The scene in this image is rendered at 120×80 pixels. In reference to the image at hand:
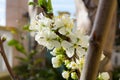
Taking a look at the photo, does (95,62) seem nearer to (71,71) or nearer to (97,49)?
(97,49)

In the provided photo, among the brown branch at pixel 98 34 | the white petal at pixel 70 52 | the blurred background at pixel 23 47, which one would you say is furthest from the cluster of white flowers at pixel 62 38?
the blurred background at pixel 23 47

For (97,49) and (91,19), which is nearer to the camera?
(97,49)

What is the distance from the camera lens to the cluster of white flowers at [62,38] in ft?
1.28

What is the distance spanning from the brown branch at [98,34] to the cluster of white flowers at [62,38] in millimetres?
114

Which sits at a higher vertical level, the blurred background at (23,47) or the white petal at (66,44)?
the white petal at (66,44)

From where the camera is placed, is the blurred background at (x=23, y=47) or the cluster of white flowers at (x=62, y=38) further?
the blurred background at (x=23, y=47)

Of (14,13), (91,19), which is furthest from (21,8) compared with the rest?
(91,19)

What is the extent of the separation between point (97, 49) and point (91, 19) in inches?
22.2

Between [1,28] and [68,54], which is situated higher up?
[68,54]

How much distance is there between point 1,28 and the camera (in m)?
3.06

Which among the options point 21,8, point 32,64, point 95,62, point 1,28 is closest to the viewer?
point 95,62

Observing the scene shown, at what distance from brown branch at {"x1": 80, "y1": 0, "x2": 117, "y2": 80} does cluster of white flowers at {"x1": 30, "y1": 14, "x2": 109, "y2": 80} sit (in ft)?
0.37

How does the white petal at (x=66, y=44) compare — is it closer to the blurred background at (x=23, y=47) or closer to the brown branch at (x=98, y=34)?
the brown branch at (x=98, y=34)

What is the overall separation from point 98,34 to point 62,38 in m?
0.13
